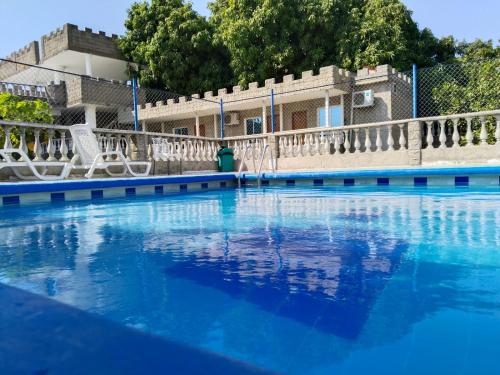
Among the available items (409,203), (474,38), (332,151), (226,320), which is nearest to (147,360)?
(226,320)

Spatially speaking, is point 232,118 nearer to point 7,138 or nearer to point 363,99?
point 363,99

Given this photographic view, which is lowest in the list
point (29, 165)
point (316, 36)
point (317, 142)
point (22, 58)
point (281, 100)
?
point (29, 165)

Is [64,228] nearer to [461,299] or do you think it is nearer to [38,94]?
[461,299]

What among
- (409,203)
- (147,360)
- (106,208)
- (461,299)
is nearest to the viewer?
(147,360)

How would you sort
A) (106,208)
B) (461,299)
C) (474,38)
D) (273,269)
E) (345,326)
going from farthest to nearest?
1. (474,38)
2. (106,208)
3. (273,269)
4. (461,299)
5. (345,326)

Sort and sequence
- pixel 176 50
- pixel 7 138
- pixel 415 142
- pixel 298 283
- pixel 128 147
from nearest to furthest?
1. pixel 298 283
2. pixel 7 138
3. pixel 415 142
4. pixel 128 147
5. pixel 176 50

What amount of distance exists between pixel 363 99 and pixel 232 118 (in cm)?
651

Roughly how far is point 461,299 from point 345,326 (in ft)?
2.02

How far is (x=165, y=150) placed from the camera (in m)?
9.68

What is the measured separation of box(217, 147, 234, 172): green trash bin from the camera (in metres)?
11.0

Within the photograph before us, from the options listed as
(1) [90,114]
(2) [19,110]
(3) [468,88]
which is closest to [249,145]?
(3) [468,88]

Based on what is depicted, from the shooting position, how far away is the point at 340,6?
62.2ft

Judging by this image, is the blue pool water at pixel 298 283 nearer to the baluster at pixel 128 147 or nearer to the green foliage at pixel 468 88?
the baluster at pixel 128 147

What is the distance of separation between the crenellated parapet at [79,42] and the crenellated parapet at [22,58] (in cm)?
113
